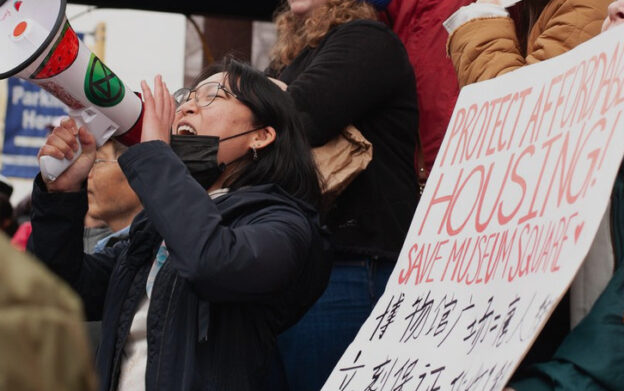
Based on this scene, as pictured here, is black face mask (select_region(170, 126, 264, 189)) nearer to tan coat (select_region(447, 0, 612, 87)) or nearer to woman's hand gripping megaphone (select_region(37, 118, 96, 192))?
woman's hand gripping megaphone (select_region(37, 118, 96, 192))

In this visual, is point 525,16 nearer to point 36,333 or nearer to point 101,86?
point 101,86

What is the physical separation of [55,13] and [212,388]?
104cm

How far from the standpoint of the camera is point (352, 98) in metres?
3.25

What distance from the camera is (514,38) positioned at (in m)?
2.74

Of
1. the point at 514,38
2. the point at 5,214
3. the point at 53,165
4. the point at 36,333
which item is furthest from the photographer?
the point at 5,214

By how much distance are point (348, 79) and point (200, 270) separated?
3.42 feet

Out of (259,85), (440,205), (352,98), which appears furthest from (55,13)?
(440,205)

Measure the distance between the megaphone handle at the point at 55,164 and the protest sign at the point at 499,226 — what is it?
0.99 metres

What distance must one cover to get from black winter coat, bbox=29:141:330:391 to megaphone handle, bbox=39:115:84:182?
0.06 meters

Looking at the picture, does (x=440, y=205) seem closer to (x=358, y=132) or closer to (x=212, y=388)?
(x=212, y=388)

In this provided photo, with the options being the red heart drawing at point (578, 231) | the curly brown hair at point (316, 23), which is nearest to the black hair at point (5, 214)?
the curly brown hair at point (316, 23)

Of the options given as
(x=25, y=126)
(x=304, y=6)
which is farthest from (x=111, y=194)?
(x=25, y=126)

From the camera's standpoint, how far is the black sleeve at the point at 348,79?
3217mm

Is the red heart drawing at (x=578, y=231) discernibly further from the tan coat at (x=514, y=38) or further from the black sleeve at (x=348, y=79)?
the black sleeve at (x=348, y=79)
